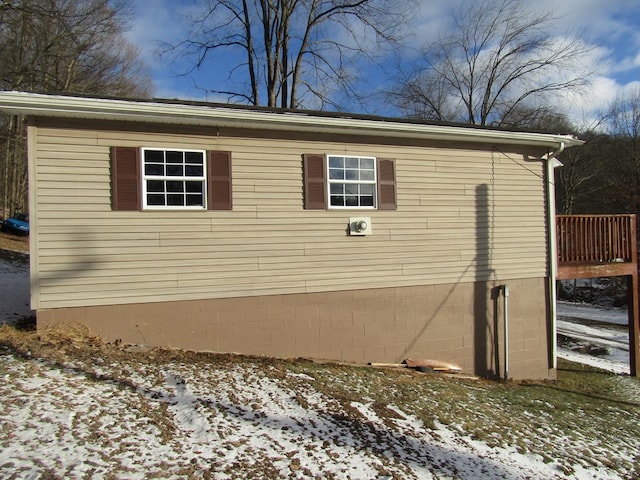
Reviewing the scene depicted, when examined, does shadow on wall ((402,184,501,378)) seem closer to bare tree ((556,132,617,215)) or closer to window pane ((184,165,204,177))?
window pane ((184,165,204,177))

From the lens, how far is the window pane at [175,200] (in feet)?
21.2

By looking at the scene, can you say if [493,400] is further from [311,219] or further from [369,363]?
[311,219]

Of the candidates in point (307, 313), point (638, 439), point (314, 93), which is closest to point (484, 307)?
point (638, 439)

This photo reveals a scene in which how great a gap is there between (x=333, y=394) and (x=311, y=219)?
121 inches

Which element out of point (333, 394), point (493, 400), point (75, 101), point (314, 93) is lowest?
point (493, 400)

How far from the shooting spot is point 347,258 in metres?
7.51

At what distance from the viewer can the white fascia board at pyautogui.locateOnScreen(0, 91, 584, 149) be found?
5.71 m

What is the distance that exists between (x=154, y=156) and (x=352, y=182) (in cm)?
333

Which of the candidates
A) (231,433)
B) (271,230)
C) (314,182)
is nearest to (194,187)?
(271,230)

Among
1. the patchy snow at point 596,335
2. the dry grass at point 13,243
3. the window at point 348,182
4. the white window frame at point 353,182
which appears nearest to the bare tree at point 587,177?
the patchy snow at point 596,335

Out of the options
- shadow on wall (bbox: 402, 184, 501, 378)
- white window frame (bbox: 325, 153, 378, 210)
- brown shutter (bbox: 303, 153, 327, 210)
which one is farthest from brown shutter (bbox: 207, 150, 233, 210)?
shadow on wall (bbox: 402, 184, 501, 378)

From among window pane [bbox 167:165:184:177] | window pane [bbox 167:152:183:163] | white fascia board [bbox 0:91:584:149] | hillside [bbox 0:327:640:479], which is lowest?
hillside [bbox 0:327:640:479]

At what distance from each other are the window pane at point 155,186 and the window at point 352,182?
9.18 ft

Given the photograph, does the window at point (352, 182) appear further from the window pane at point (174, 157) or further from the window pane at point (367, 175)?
the window pane at point (174, 157)
